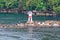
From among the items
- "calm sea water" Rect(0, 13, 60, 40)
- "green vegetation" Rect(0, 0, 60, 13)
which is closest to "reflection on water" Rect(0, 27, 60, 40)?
"calm sea water" Rect(0, 13, 60, 40)

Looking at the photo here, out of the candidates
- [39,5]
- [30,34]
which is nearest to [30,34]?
[30,34]

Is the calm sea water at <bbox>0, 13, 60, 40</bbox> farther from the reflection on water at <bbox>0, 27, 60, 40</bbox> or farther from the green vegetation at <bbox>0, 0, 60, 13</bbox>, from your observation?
the green vegetation at <bbox>0, 0, 60, 13</bbox>

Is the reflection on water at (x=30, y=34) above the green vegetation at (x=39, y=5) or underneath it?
underneath

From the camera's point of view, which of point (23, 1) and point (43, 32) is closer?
point (43, 32)

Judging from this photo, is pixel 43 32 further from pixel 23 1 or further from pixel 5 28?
pixel 23 1

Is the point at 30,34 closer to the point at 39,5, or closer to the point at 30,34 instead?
the point at 30,34

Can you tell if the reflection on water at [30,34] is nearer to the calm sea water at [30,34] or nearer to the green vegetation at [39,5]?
the calm sea water at [30,34]

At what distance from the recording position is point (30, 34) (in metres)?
31.3

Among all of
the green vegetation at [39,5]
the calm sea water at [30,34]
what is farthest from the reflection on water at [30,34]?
the green vegetation at [39,5]

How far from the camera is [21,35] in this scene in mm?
30484

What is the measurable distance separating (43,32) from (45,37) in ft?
11.2

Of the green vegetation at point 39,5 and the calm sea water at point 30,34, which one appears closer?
the calm sea water at point 30,34

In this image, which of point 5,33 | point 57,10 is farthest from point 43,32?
point 57,10

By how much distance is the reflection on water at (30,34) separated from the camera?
28734mm
